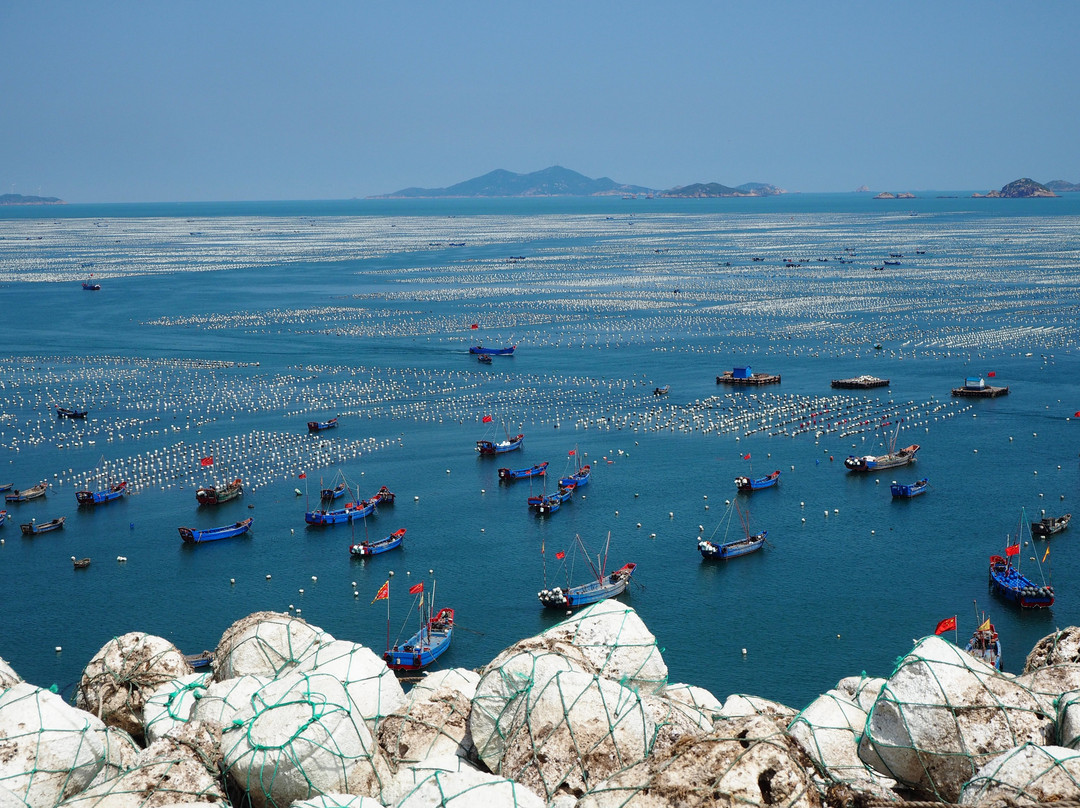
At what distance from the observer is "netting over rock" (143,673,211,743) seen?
16016 mm

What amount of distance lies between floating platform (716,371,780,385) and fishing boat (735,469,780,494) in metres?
25.8

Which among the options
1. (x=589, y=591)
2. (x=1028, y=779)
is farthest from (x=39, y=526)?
(x=1028, y=779)

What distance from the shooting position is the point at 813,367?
89.7 metres

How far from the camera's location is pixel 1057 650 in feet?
51.3

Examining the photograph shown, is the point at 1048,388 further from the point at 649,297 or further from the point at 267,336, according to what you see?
the point at 267,336

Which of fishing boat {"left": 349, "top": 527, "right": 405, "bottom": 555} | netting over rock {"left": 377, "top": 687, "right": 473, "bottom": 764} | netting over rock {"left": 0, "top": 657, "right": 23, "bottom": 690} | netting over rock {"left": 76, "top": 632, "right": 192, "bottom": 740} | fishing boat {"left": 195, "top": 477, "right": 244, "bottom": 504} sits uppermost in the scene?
netting over rock {"left": 377, "top": 687, "right": 473, "bottom": 764}

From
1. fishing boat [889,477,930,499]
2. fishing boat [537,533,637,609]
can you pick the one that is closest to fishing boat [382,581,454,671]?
fishing boat [537,533,637,609]

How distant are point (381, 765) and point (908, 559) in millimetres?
37031

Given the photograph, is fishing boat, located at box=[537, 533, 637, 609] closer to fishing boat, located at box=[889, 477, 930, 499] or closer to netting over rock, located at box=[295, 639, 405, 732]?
fishing boat, located at box=[889, 477, 930, 499]

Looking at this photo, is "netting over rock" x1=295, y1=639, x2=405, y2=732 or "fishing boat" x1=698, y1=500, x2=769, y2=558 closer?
"netting over rock" x1=295, y1=639, x2=405, y2=732

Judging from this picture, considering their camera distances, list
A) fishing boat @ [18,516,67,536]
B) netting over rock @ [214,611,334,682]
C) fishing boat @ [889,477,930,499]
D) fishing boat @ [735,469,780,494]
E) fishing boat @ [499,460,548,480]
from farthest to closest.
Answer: fishing boat @ [499,460,548,480] → fishing boat @ [735,469,780,494] → fishing boat @ [889,477,930,499] → fishing boat @ [18,516,67,536] → netting over rock @ [214,611,334,682]

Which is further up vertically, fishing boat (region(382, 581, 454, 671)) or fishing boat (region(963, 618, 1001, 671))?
fishing boat (region(963, 618, 1001, 671))

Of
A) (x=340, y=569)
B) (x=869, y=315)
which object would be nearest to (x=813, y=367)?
(x=869, y=315)

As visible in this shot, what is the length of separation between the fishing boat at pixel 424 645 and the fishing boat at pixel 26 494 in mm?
27480
